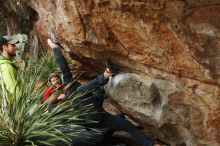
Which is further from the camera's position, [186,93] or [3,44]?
[3,44]

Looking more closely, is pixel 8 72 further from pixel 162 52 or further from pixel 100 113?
pixel 162 52

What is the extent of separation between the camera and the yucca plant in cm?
666

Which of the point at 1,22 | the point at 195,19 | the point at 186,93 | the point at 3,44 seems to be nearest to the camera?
the point at 195,19

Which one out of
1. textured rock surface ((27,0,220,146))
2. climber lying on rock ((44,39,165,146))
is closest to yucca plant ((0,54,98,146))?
climber lying on rock ((44,39,165,146))

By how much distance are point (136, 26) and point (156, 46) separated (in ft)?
1.38

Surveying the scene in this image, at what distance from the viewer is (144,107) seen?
722 centimetres

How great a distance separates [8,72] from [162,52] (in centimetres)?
236

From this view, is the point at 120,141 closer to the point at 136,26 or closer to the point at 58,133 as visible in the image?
the point at 58,133

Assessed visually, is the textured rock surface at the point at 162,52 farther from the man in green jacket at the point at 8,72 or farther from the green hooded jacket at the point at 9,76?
the green hooded jacket at the point at 9,76

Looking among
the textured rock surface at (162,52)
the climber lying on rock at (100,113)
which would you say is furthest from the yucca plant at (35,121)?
the textured rock surface at (162,52)

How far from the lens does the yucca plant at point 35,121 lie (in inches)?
262

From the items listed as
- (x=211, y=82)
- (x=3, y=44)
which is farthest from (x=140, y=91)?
(x=3, y=44)

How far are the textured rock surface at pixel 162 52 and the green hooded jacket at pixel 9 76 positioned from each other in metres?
1.31

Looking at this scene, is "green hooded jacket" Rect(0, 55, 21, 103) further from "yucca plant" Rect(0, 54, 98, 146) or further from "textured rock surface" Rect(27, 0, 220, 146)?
"textured rock surface" Rect(27, 0, 220, 146)
